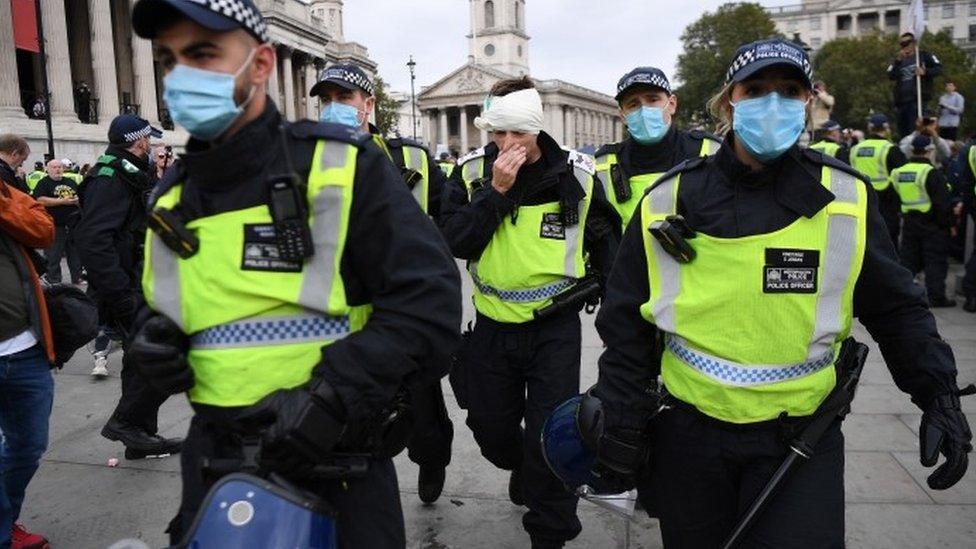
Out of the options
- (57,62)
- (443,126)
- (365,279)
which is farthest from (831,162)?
(443,126)

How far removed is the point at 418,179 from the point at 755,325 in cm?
250

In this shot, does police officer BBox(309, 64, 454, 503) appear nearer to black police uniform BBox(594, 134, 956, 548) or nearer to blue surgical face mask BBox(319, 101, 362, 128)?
blue surgical face mask BBox(319, 101, 362, 128)

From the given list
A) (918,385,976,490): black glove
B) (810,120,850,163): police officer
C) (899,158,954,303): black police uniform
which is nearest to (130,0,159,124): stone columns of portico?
(810,120,850,163): police officer

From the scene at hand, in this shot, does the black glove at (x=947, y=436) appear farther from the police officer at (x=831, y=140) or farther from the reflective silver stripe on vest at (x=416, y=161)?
the police officer at (x=831, y=140)

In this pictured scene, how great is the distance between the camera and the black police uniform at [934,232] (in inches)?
377

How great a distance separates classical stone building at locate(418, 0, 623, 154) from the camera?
368 ft

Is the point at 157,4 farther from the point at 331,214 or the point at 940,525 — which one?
the point at 940,525

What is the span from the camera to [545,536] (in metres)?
3.57

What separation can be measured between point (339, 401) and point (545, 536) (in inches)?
79.8

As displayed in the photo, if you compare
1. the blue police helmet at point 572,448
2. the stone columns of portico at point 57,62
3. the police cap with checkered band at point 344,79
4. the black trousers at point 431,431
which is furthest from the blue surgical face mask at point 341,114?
the stone columns of portico at point 57,62

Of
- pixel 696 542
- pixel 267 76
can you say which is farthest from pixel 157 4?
pixel 696 542

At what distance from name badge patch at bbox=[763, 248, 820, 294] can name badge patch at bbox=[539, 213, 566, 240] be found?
1.68 meters

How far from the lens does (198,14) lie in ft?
6.02

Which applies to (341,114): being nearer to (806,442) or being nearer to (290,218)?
(290,218)
